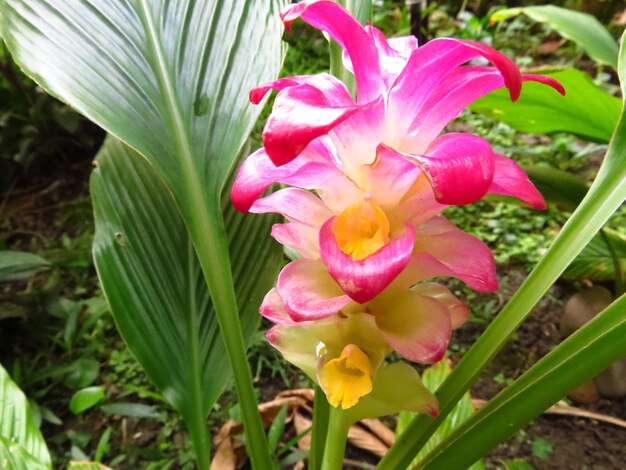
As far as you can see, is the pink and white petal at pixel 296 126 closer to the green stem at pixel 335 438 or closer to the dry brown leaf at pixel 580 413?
the green stem at pixel 335 438

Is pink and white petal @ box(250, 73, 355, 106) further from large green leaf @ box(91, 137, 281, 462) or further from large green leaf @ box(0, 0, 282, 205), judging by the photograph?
large green leaf @ box(91, 137, 281, 462)

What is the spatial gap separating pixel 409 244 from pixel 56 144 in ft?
5.52

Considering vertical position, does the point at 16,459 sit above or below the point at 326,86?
below

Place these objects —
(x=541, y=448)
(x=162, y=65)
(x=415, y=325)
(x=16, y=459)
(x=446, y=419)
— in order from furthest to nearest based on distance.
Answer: (x=541, y=448) → (x=446, y=419) → (x=162, y=65) → (x=16, y=459) → (x=415, y=325)

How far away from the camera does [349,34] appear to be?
400mm

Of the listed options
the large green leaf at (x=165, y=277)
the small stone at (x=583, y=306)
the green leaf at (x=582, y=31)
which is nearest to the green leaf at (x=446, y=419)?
the large green leaf at (x=165, y=277)

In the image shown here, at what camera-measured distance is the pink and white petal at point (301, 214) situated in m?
0.45

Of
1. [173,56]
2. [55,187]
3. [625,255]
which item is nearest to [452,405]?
[173,56]

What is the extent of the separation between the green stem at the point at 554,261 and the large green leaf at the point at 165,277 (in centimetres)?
30

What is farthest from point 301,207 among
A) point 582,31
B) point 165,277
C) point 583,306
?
point 582,31

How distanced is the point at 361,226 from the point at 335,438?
0.23 metres

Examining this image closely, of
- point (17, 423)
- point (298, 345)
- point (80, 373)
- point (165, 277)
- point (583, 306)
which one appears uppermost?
point (298, 345)

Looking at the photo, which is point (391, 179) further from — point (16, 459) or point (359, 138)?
point (16, 459)

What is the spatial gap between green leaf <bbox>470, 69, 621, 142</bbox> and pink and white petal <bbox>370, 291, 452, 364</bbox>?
0.56 meters
